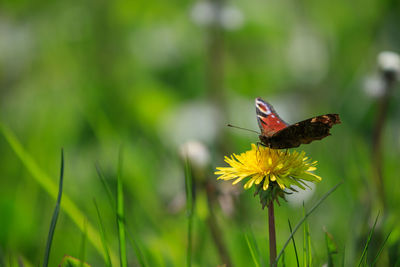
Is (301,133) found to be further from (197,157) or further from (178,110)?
(178,110)

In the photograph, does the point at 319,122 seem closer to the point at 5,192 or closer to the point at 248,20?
the point at 5,192

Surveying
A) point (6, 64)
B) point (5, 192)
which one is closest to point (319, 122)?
point (5, 192)

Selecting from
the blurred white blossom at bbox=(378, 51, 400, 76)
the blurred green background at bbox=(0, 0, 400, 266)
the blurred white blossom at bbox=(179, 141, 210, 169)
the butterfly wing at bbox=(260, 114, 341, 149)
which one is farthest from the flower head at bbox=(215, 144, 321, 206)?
the blurred white blossom at bbox=(378, 51, 400, 76)

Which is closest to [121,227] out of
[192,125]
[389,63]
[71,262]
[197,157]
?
[71,262]

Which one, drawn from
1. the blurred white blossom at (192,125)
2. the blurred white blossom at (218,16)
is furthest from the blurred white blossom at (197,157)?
the blurred white blossom at (218,16)

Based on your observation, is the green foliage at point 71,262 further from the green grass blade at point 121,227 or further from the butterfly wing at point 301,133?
the butterfly wing at point 301,133
